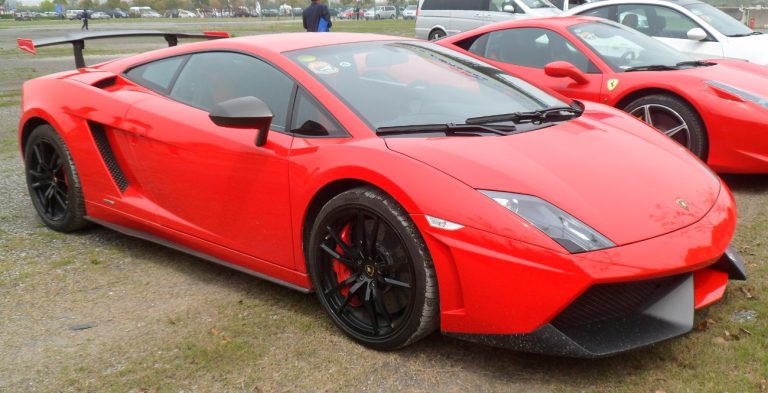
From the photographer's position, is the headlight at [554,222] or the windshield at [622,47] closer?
the headlight at [554,222]

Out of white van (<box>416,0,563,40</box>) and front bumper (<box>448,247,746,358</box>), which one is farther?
white van (<box>416,0,563,40</box>)

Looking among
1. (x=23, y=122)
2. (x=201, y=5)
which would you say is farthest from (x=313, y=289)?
(x=201, y=5)

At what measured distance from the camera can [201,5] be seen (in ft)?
449

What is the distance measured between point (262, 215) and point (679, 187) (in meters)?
1.80

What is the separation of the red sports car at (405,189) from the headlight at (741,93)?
2.09 meters

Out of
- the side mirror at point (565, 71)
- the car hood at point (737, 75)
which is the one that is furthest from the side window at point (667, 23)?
the side mirror at point (565, 71)

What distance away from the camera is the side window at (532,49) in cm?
642

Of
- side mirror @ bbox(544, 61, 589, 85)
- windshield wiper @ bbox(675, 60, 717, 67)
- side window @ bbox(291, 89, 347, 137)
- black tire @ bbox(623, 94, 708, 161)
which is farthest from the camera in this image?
windshield wiper @ bbox(675, 60, 717, 67)

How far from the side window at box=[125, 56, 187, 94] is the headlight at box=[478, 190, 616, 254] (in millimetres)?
2142

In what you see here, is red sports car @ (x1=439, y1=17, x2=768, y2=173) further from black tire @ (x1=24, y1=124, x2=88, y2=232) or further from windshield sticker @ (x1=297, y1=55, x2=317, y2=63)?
black tire @ (x1=24, y1=124, x2=88, y2=232)

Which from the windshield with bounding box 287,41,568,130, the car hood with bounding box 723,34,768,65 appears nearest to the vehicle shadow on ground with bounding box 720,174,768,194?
the windshield with bounding box 287,41,568,130

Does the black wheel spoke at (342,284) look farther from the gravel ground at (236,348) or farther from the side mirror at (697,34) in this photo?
the side mirror at (697,34)

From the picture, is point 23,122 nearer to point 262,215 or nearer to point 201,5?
point 262,215

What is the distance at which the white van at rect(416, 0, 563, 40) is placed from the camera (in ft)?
54.4
